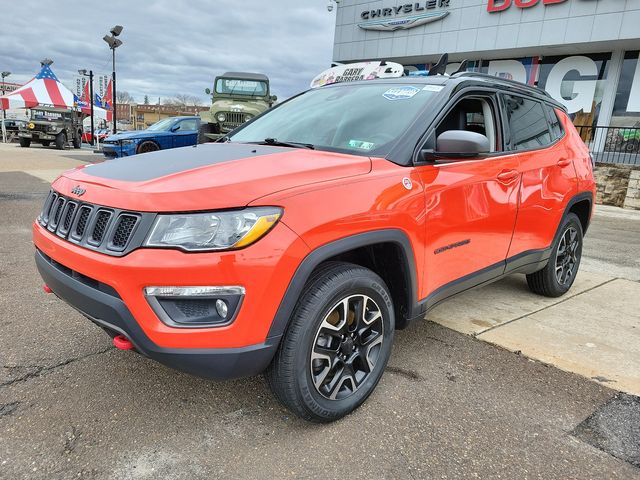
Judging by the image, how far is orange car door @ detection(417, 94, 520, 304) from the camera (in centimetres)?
270

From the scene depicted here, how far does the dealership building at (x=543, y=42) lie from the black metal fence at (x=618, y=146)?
4.97 ft

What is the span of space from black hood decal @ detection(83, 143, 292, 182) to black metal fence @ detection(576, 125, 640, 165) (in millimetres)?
13457

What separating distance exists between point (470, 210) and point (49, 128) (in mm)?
25570

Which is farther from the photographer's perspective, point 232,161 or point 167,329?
point 232,161

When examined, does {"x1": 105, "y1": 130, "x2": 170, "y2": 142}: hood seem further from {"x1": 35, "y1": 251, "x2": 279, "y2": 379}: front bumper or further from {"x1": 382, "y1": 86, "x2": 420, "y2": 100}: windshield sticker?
{"x1": 35, "y1": 251, "x2": 279, "y2": 379}: front bumper

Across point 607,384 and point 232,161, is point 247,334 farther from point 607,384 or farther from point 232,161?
point 607,384

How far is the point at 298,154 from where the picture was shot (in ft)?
8.34

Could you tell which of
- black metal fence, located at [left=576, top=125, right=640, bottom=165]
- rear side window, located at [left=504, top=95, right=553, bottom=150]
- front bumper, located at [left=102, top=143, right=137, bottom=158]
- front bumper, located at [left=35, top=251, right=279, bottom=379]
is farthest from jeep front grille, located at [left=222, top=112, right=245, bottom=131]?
front bumper, located at [left=35, top=251, right=279, bottom=379]

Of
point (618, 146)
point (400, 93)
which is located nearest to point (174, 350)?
point (400, 93)

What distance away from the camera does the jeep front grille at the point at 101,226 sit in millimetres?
1921

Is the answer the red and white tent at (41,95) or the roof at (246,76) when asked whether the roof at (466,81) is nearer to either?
the roof at (246,76)

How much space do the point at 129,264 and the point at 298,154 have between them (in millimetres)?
1071

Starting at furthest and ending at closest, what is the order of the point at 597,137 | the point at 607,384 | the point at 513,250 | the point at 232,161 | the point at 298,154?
the point at 597,137 < the point at 513,250 < the point at 607,384 < the point at 298,154 < the point at 232,161

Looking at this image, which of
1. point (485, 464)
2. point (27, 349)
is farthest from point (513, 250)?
point (27, 349)
